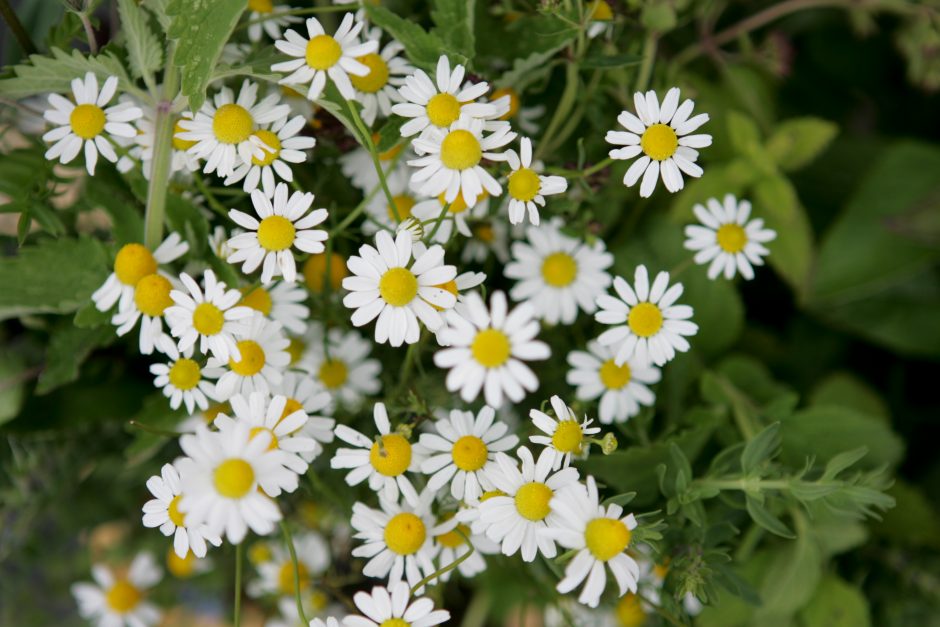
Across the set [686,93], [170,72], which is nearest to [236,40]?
[170,72]

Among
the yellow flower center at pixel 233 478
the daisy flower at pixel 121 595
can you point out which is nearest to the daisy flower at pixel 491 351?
the yellow flower center at pixel 233 478

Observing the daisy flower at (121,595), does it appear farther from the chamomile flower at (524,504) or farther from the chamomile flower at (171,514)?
the chamomile flower at (524,504)

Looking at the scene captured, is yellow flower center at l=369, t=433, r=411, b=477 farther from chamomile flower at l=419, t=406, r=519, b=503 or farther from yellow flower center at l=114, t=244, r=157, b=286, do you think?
yellow flower center at l=114, t=244, r=157, b=286

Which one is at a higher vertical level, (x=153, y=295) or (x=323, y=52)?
(x=323, y=52)

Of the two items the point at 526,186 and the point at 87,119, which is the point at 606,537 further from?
the point at 87,119

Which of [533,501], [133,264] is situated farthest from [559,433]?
[133,264]

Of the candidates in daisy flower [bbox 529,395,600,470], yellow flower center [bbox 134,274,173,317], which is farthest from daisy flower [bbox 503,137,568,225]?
yellow flower center [bbox 134,274,173,317]

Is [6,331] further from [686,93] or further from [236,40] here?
[686,93]
